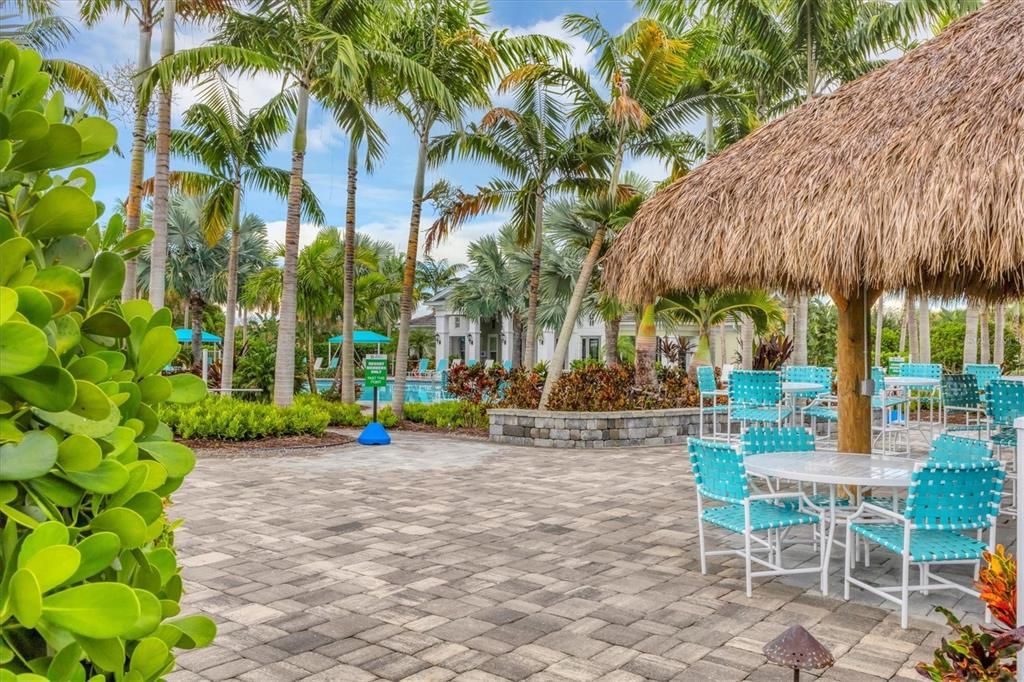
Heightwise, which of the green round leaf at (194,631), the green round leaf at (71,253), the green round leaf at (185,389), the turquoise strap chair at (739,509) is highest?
the green round leaf at (71,253)

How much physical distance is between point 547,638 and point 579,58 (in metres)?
11.2

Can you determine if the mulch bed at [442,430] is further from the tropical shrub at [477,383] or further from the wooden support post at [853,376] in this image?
the wooden support post at [853,376]

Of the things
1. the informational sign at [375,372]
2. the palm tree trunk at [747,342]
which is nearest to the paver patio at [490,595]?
the informational sign at [375,372]

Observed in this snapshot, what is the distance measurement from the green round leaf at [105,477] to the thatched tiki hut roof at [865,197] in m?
5.38

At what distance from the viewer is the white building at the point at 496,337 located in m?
33.6

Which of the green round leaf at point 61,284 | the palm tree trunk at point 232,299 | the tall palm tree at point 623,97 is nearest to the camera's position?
the green round leaf at point 61,284

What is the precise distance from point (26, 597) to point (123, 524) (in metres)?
0.22

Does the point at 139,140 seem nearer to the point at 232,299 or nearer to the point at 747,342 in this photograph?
the point at 232,299

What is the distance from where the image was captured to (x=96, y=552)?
36.4 inches

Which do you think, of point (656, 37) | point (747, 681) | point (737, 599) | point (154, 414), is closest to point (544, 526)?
point (737, 599)

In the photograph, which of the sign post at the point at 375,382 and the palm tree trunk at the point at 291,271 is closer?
the sign post at the point at 375,382

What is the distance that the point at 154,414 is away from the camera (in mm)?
1188

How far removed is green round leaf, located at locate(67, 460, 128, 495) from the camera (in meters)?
0.94

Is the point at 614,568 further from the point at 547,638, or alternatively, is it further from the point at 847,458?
the point at 847,458
